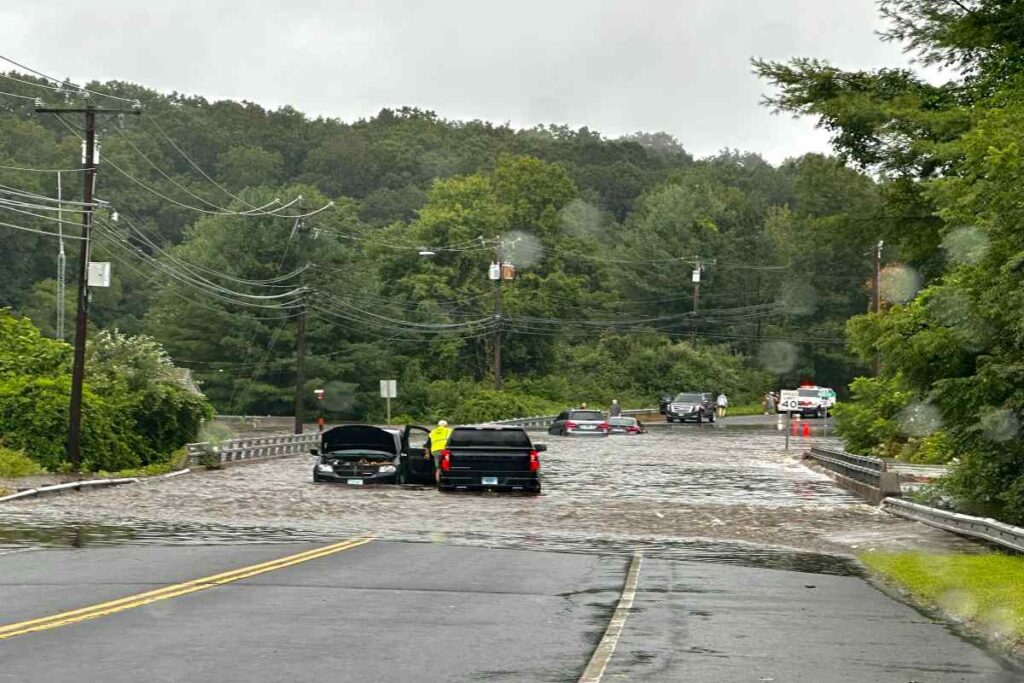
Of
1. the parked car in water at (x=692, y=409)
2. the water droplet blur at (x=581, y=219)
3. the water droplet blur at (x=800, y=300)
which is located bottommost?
the parked car in water at (x=692, y=409)

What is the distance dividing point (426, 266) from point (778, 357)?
42.0 metres

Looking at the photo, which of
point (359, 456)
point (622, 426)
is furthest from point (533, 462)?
point (622, 426)

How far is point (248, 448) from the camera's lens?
52.1 meters

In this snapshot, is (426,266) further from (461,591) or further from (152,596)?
(152,596)

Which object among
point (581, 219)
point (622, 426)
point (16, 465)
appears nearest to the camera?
point (16, 465)

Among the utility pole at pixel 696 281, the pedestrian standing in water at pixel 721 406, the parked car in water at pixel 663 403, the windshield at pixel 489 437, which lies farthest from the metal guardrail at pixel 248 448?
the utility pole at pixel 696 281

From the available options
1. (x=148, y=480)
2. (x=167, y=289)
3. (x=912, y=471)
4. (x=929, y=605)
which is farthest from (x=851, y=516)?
(x=167, y=289)

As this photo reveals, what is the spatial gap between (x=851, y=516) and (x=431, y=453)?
11.2m

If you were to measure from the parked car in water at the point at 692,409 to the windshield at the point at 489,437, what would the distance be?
58.5 m

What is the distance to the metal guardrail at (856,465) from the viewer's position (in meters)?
36.4

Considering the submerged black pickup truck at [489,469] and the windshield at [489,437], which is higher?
the windshield at [489,437]

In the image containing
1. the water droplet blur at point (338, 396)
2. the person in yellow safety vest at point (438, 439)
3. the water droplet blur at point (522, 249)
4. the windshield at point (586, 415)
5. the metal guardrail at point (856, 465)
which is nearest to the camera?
the metal guardrail at point (856, 465)

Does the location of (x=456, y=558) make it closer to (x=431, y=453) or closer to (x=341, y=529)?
(x=341, y=529)

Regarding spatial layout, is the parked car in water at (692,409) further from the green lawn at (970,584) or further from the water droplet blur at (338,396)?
the green lawn at (970,584)
